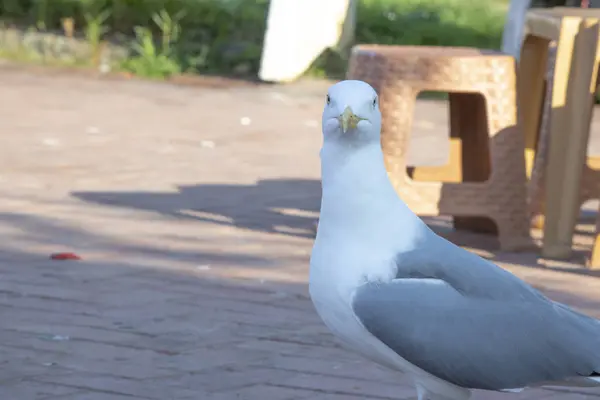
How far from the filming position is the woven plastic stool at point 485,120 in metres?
5.29

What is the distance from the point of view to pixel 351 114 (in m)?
2.79

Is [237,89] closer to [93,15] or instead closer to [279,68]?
[279,68]

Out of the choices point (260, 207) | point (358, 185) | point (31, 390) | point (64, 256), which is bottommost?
point (260, 207)

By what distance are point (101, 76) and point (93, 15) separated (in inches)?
63.4

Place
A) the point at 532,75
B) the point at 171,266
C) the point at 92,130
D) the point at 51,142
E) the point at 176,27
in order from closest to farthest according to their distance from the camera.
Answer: the point at 171,266
the point at 532,75
the point at 51,142
the point at 92,130
the point at 176,27

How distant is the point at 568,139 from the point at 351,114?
2.73 meters

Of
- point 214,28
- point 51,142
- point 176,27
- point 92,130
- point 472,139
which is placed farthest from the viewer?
point 214,28

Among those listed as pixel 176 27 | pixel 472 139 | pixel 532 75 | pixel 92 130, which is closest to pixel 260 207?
pixel 472 139

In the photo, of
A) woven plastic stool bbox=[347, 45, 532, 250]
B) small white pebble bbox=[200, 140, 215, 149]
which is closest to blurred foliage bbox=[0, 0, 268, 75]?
small white pebble bbox=[200, 140, 215, 149]

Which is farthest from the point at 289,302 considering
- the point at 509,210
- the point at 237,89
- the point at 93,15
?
the point at 93,15

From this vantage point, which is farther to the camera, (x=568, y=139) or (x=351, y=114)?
(x=568, y=139)

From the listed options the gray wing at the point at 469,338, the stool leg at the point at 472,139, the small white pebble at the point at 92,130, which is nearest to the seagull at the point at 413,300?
the gray wing at the point at 469,338

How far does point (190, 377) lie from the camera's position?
3.76m

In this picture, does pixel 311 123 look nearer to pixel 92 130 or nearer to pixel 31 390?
pixel 92 130
